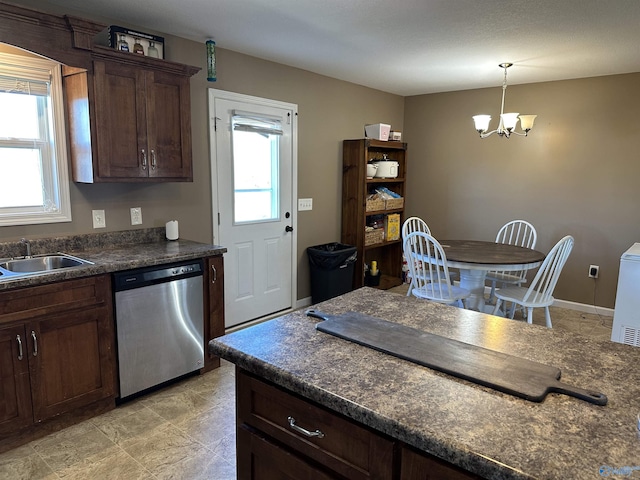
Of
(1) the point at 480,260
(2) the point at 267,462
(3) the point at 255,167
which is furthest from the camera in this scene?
(3) the point at 255,167

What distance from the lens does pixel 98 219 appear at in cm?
289

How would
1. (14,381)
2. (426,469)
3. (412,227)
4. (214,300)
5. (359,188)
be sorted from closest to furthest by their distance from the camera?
(426,469)
(14,381)
(214,300)
(359,188)
(412,227)

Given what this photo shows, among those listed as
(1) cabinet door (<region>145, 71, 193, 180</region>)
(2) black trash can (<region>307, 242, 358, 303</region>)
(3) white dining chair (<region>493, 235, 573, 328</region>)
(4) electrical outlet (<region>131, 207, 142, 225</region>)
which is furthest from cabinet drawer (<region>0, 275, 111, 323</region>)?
(3) white dining chair (<region>493, 235, 573, 328</region>)

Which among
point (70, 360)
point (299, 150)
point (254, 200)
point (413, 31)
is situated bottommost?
point (70, 360)

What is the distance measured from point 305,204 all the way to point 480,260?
185 cm

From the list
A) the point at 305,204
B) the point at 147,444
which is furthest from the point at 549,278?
the point at 147,444

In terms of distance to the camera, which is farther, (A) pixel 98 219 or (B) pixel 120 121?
(A) pixel 98 219

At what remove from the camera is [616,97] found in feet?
13.6

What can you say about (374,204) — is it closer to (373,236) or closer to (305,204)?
(373,236)

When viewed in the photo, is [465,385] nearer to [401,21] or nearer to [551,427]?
[551,427]

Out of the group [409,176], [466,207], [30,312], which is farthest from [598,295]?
[30,312]

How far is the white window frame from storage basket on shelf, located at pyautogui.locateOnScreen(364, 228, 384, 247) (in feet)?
9.75

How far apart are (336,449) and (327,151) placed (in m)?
3.81

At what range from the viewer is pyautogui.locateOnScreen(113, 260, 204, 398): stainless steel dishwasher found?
2514 mm
